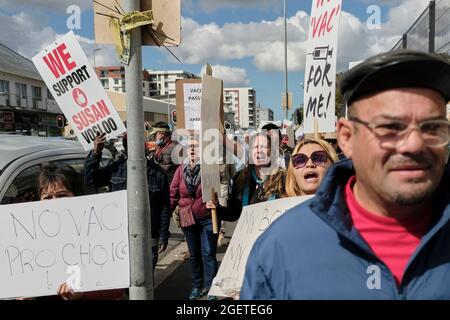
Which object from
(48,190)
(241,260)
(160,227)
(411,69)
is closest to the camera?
(411,69)

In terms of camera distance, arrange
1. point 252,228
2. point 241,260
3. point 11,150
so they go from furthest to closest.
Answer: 1. point 11,150
2. point 252,228
3. point 241,260

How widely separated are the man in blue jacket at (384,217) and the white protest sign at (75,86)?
2223 millimetres

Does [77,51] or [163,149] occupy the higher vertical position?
[77,51]

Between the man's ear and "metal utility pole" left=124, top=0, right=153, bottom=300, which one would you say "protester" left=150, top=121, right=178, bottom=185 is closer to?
"metal utility pole" left=124, top=0, right=153, bottom=300

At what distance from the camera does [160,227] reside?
4996 millimetres

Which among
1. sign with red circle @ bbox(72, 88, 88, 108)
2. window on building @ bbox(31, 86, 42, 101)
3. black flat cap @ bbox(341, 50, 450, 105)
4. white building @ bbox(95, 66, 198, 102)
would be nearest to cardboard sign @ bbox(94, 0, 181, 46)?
sign with red circle @ bbox(72, 88, 88, 108)

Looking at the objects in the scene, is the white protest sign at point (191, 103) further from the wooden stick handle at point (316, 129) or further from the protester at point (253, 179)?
the wooden stick handle at point (316, 129)

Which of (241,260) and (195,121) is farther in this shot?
(195,121)

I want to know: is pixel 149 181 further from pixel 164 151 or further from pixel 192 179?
pixel 164 151

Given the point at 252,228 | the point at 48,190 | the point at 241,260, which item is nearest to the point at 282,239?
the point at 241,260

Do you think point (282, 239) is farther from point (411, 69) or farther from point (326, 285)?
point (411, 69)

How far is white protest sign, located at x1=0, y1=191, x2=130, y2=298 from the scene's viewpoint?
2699mm
